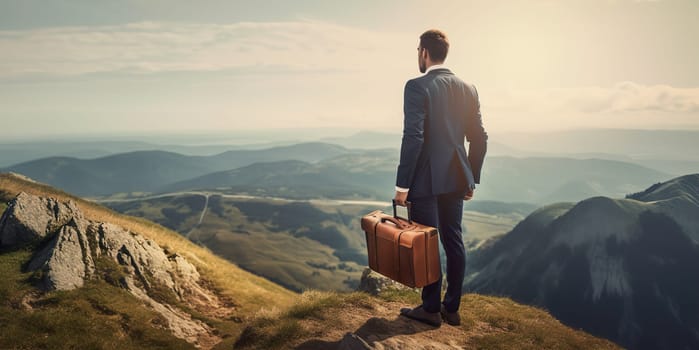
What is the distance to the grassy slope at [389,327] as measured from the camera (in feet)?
30.0

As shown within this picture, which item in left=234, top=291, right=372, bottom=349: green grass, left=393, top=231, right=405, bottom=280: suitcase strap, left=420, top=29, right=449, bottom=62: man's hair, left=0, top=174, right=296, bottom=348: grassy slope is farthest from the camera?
left=0, top=174, right=296, bottom=348: grassy slope

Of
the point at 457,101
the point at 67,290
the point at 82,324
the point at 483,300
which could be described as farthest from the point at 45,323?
the point at 483,300

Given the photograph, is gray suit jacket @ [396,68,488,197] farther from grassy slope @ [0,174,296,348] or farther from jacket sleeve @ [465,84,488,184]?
grassy slope @ [0,174,296,348]

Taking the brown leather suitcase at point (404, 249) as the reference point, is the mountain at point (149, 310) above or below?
below

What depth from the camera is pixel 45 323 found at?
10750mm

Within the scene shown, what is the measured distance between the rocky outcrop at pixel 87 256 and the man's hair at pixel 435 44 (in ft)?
43.2

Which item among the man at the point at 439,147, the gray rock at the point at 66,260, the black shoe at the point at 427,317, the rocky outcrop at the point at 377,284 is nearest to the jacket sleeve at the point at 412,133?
the man at the point at 439,147

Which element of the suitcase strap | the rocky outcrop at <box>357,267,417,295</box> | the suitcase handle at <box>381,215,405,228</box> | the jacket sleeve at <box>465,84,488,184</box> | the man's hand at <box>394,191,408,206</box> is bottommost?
the rocky outcrop at <box>357,267,417,295</box>

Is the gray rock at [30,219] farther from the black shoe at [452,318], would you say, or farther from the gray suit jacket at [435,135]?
the black shoe at [452,318]

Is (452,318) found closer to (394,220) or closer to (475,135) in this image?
(394,220)

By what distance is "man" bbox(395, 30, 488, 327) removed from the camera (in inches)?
322

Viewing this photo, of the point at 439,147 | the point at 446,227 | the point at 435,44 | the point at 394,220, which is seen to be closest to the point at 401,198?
the point at 394,220

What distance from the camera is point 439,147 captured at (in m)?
8.52

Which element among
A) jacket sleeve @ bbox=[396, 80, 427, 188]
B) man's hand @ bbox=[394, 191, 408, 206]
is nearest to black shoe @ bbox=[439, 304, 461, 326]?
man's hand @ bbox=[394, 191, 408, 206]
